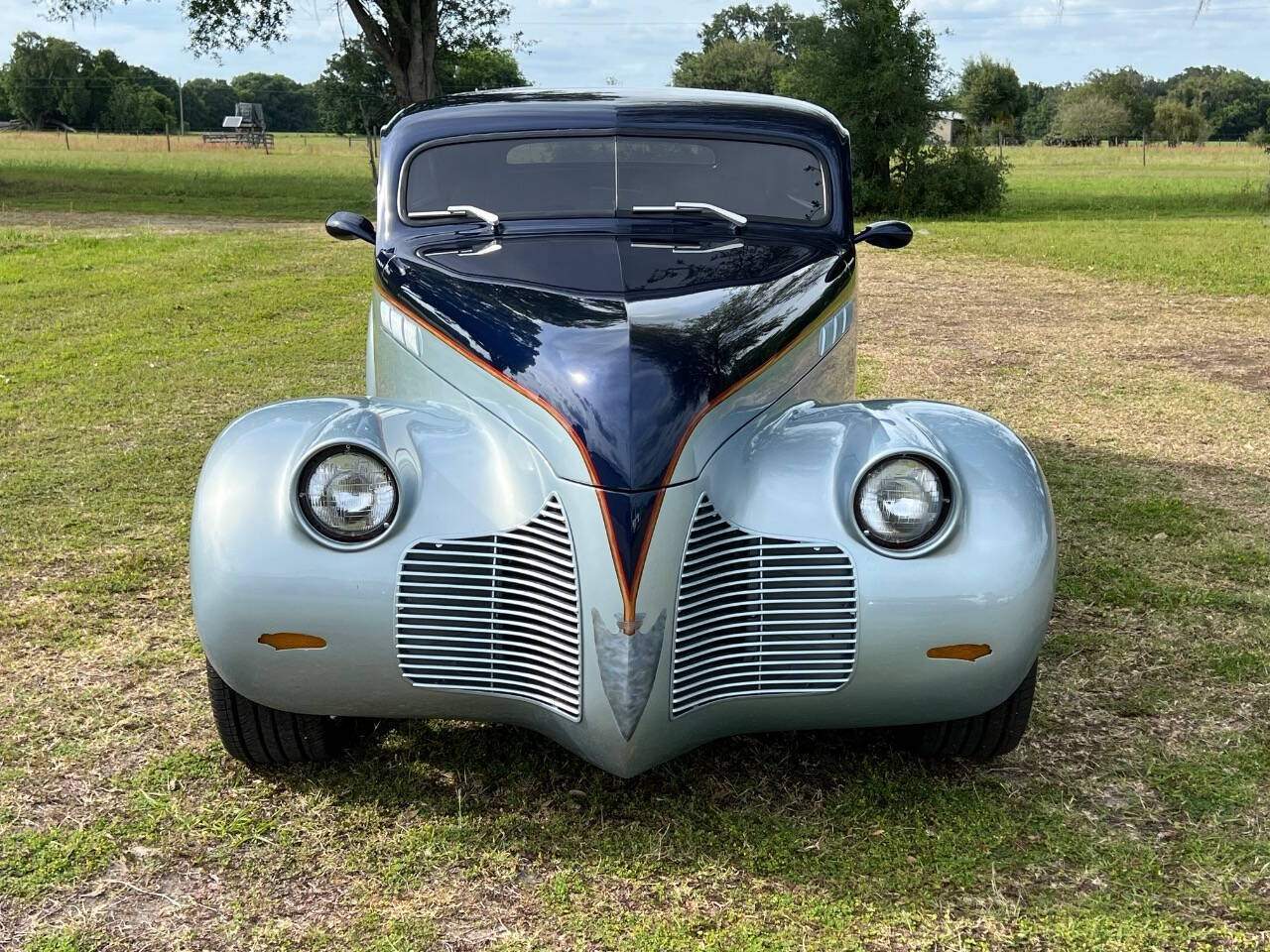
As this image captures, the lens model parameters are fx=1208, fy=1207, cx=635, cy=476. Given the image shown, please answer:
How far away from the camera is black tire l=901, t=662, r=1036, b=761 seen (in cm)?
328

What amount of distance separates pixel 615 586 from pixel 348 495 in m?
0.71

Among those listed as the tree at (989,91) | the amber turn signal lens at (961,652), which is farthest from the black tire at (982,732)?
the tree at (989,91)

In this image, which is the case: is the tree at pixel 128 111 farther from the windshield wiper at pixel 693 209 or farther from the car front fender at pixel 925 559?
the car front fender at pixel 925 559

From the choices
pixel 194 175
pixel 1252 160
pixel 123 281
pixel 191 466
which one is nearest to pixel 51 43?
pixel 194 175

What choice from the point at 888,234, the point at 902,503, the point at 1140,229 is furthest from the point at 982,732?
the point at 1140,229

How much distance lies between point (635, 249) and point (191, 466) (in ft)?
12.0

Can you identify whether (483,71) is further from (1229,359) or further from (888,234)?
(888,234)

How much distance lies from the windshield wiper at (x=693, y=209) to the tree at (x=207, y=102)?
103568mm

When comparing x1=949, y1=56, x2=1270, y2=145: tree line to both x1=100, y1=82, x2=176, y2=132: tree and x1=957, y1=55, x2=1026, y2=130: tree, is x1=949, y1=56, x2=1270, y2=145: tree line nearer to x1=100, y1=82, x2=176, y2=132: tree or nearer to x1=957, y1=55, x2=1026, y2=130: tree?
x1=957, y1=55, x2=1026, y2=130: tree

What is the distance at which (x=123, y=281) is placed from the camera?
1319 cm

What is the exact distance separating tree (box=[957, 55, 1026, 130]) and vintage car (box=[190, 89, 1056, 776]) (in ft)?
176

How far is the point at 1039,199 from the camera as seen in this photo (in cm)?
2856

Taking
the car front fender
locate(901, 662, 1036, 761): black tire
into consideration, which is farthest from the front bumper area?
locate(901, 662, 1036, 761): black tire

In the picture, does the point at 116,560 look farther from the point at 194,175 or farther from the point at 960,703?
the point at 194,175
